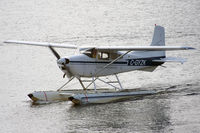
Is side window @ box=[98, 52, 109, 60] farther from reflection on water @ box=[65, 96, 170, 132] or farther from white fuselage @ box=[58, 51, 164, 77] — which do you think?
reflection on water @ box=[65, 96, 170, 132]

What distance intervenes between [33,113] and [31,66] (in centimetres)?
826

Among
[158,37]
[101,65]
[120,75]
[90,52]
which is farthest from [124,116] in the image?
[120,75]

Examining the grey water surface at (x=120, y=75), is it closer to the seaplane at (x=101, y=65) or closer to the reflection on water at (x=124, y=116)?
the reflection on water at (x=124, y=116)

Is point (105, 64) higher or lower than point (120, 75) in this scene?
higher

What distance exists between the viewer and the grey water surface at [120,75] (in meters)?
15.1

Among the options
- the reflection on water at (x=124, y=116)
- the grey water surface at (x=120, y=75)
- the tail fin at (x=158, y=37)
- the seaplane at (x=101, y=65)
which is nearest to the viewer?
the reflection on water at (x=124, y=116)

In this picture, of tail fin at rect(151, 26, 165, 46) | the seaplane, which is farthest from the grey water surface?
tail fin at rect(151, 26, 165, 46)

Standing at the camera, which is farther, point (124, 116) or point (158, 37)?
point (158, 37)

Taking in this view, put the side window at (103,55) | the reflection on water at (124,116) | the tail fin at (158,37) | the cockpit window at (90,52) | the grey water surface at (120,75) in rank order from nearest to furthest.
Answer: the reflection on water at (124,116) < the grey water surface at (120,75) < the cockpit window at (90,52) < the side window at (103,55) < the tail fin at (158,37)

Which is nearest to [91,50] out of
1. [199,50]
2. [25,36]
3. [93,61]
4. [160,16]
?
[93,61]

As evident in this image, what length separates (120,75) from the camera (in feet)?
72.1

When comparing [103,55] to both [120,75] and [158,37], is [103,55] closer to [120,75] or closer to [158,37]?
[158,37]

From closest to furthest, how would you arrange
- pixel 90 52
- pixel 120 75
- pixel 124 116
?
pixel 124 116 → pixel 90 52 → pixel 120 75

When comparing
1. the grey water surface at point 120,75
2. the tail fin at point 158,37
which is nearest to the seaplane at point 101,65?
the tail fin at point 158,37
